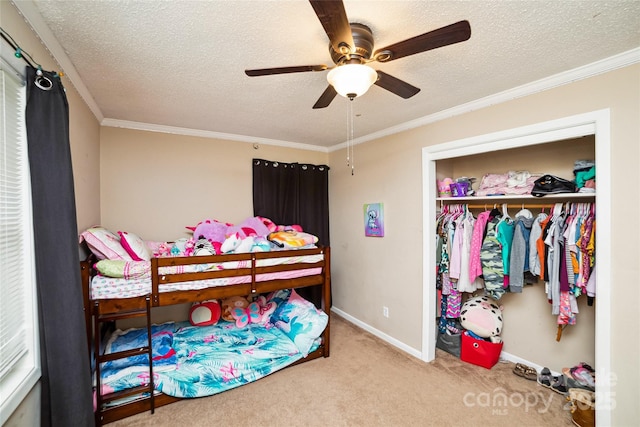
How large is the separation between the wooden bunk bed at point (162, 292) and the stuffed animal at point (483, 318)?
1.60m

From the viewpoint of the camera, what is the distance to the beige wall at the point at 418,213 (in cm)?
166

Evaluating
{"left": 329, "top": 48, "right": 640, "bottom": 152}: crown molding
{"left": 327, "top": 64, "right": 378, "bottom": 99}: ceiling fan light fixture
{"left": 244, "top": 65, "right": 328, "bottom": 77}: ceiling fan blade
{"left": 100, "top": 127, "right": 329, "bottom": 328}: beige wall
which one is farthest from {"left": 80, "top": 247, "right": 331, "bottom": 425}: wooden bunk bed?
{"left": 329, "top": 48, "right": 640, "bottom": 152}: crown molding

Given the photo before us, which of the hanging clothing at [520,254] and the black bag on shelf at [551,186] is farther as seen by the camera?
the hanging clothing at [520,254]

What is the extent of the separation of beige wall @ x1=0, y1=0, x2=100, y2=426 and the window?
0.40 feet

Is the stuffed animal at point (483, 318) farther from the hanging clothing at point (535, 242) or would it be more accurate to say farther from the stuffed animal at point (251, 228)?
the stuffed animal at point (251, 228)

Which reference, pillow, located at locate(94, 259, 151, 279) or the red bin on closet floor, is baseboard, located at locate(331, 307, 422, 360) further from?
pillow, located at locate(94, 259, 151, 279)

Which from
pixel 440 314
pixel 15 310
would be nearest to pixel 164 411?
pixel 15 310

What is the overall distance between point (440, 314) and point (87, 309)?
312cm

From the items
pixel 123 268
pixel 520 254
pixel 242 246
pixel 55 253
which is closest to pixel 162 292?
pixel 123 268

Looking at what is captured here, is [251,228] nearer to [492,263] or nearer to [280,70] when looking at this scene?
[280,70]

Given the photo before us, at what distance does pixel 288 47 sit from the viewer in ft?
5.29

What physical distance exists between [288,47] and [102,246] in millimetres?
1909

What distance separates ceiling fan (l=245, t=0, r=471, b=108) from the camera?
1.09 m

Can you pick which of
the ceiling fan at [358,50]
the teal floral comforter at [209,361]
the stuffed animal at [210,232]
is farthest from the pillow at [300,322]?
the ceiling fan at [358,50]
